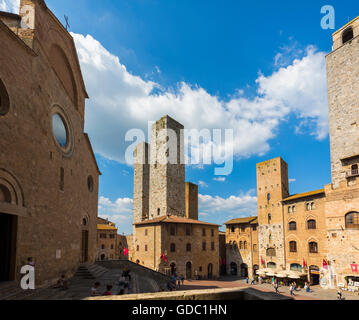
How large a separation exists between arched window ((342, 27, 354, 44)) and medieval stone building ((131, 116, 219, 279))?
25536 mm

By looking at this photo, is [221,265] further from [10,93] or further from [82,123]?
[10,93]

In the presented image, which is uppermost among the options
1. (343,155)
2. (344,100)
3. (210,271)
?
(344,100)

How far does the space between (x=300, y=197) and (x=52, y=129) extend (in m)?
30.6

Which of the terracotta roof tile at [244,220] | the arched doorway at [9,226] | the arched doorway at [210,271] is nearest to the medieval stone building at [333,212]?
the terracotta roof tile at [244,220]

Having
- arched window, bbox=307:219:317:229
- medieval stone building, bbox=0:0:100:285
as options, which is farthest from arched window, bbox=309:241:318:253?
medieval stone building, bbox=0:0:100:285

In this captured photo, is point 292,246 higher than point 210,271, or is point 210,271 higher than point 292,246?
point 292,246

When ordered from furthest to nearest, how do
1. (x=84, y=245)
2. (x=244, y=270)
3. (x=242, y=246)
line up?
(x=242, y=246), (x=244, y=270), (x=84, y=245)

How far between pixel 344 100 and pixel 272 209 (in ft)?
58.0

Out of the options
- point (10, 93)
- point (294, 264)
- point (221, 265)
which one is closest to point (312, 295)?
point (294, 264)

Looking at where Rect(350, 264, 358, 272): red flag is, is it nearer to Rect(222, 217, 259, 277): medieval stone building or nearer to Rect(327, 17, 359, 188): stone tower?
Rect(327, 17, 359, 188): stone tower

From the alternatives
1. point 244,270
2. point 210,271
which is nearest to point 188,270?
point 210,271

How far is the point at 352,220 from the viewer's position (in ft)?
83.8

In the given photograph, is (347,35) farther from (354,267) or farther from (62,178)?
(62,178)

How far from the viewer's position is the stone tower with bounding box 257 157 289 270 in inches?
1403
